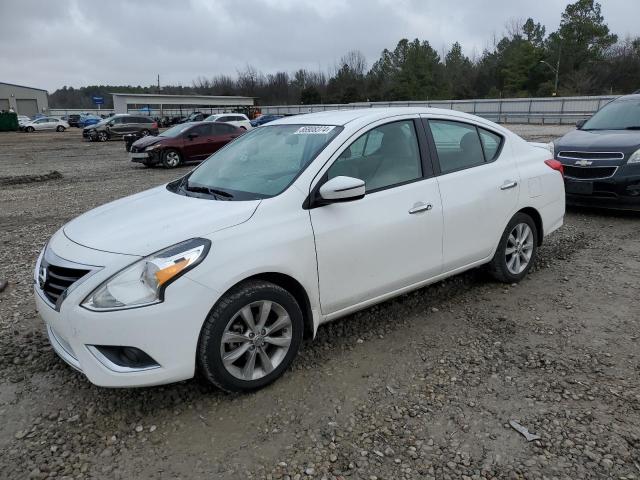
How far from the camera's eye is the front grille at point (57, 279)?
2.85m

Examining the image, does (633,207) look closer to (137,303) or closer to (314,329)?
(314,329)

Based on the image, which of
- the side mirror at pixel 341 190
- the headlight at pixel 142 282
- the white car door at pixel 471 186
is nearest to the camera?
the headlight at pixel 142 282

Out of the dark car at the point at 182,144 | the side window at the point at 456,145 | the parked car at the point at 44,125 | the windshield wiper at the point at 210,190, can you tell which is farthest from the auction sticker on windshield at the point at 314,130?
the parked car at the point at 44,125

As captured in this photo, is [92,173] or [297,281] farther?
[92,173]

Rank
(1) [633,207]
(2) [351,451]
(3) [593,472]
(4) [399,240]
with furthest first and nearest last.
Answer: (1) [633,207], (4) [399,240], (2) [351,451], (3) [593,472]

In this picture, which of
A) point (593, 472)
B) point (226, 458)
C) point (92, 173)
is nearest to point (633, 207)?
point (593, 472)

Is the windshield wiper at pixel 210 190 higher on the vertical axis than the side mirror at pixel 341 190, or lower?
lower

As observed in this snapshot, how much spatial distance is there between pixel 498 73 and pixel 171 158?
220 ft

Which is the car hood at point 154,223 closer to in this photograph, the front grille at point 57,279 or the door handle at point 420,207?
the front grille at point 57,279

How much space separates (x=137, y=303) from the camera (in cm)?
263

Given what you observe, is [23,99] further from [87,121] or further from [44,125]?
[44,125]

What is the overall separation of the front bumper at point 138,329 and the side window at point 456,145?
7.53ft

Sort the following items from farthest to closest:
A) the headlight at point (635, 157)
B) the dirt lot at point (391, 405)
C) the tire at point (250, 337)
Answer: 1. the headlight at point (635, 157)
2. the tire at point (250, 337)
3. the dirt lot at point (391, 405)

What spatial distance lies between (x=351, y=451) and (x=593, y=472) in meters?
1.18
